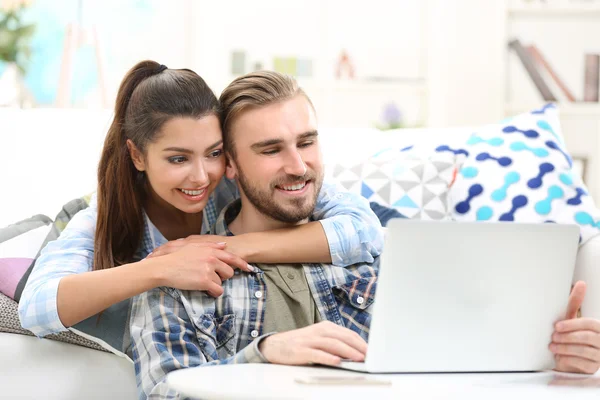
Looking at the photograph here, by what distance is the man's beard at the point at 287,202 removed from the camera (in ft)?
5.34

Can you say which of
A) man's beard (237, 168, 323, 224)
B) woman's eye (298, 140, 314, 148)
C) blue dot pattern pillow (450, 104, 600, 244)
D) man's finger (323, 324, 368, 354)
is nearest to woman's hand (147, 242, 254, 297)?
man's beard (237, 168, 323, 224)

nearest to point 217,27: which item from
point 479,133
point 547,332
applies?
point 479,133

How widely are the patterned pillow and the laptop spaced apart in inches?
37.6

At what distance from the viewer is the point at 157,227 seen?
183cm

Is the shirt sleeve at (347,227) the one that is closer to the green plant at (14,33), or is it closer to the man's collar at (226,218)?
the man's collar at (226,218)

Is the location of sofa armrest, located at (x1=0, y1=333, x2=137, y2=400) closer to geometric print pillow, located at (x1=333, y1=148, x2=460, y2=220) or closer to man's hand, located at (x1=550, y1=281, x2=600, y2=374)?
geometric print pillow, located at (x1=333, y1=148, x2=460, y2=220)

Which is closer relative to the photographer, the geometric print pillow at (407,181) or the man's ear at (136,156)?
the man's ear at (136,156)

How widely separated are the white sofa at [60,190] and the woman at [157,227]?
0.10m

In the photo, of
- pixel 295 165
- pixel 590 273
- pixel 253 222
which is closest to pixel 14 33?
pixel 253 222

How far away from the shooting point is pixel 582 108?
3943 millimetres

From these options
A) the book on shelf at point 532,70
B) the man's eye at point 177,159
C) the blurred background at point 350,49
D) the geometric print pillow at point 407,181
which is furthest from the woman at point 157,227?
the book on shelf at point 532,70

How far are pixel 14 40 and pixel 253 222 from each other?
10.1ft

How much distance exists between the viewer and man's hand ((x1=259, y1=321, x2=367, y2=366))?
42.7 inches

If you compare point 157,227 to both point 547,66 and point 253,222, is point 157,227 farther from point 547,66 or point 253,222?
point 547,66
